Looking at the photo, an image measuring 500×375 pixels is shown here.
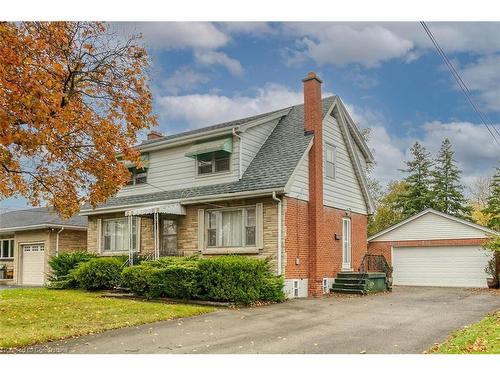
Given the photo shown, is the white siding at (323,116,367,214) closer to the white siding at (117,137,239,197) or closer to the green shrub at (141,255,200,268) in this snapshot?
the white siding at (117,137,239,197)

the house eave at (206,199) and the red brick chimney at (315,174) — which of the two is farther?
the red brick chimney at (315,174)

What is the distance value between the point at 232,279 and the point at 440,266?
11.9 meters

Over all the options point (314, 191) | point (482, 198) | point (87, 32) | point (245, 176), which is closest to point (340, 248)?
point (314, 191)

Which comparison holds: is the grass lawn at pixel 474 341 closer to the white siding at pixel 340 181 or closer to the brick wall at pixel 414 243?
the white siding at pixel 340 181

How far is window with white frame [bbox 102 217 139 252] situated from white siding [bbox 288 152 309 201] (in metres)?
6.54

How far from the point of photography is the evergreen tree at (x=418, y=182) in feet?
108

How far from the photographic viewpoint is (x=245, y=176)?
16906mm

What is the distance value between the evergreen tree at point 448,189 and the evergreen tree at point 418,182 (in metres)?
0.47

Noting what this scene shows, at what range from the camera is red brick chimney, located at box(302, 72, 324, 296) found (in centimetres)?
1661

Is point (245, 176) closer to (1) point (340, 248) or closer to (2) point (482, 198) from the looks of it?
(1) point (340, 248)

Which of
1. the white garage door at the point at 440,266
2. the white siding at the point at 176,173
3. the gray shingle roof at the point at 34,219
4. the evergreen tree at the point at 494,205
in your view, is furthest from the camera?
the evergreen tree at the point at 494,205

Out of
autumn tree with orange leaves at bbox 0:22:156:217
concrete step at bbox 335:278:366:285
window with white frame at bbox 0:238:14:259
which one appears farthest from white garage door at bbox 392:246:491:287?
window with white frame at bbox 0:238:14:259

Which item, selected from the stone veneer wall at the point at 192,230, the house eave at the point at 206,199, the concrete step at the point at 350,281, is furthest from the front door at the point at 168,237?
the concrete step at the point at 350,281

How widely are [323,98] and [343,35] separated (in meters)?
7.97
